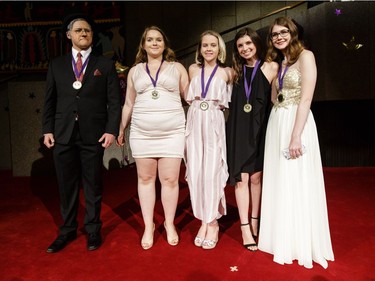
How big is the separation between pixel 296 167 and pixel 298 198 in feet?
0.67

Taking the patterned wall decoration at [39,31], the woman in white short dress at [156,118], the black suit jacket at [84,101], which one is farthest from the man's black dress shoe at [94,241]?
the patterned wall decoration at [39,31]

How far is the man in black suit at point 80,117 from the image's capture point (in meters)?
2.54

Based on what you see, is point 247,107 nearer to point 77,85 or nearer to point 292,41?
point 292,41

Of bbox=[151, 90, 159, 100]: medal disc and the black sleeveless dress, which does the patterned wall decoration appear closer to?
bbox=[151, 90, 159, 100]: medal disc

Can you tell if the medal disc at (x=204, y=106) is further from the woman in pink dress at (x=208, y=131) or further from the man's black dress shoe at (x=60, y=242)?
the man's black dress shoe at (x=60, y=242)

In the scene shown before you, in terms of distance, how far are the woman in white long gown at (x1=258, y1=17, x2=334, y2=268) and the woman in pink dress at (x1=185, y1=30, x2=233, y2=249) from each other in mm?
398

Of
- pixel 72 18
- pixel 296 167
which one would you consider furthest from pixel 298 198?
pixel 72 18

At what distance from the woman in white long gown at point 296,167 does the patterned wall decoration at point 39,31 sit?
20.2 ft

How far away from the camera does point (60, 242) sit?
2.64 m

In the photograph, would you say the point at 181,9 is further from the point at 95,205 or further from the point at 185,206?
the point at 95,205

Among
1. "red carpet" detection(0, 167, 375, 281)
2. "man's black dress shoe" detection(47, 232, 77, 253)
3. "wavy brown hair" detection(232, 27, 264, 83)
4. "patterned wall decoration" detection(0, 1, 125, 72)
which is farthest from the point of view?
"patterned wall decoration" detection(0, 1, 125, 72)

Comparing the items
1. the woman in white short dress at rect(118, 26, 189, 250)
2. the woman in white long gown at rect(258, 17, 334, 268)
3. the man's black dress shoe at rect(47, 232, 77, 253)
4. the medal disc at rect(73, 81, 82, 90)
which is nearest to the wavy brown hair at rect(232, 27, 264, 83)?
the woman in white long gown at rect(258, 17, 334, 268)

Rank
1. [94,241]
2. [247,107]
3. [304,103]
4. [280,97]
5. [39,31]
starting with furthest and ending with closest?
[39,31]
[94,241]
[247,107]
[280,97]
[304,103]

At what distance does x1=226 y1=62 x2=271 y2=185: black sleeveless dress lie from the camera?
2482 millimetres
